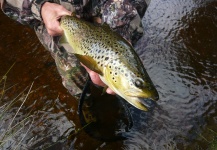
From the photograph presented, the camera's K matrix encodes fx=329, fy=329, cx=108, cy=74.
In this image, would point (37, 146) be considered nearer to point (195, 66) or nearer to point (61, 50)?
point (61, 50)

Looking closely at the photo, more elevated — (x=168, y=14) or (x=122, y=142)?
(x=168, y=14)

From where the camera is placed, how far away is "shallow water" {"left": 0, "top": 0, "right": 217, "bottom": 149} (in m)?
3.78

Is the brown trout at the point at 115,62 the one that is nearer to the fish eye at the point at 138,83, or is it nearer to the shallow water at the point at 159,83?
the fish eye at the point at 138,83

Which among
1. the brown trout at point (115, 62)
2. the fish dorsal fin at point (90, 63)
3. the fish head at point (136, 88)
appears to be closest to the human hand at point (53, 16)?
the brown trout at point (115, 62)

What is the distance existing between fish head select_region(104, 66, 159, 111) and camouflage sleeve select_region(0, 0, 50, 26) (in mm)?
1398

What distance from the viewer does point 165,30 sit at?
517 centimetres

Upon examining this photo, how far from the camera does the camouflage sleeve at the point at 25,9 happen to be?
3.27 metres

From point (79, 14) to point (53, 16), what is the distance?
17.7 inches

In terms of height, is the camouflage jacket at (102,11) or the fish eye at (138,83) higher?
the camouflage jacket at (102,11)

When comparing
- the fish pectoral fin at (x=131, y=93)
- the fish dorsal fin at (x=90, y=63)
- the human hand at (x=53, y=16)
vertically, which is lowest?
the fish pectoral fin at (x=131, y=93)

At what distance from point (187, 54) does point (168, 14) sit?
1087mm

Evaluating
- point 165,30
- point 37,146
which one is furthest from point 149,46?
point 37,146

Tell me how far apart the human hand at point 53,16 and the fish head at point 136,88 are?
89 centimetres

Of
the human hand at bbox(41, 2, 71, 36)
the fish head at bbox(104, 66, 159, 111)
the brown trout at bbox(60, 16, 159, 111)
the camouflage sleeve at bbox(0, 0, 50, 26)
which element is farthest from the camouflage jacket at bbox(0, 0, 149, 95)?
the fish head at bbox(104, 66, 159, 111)
